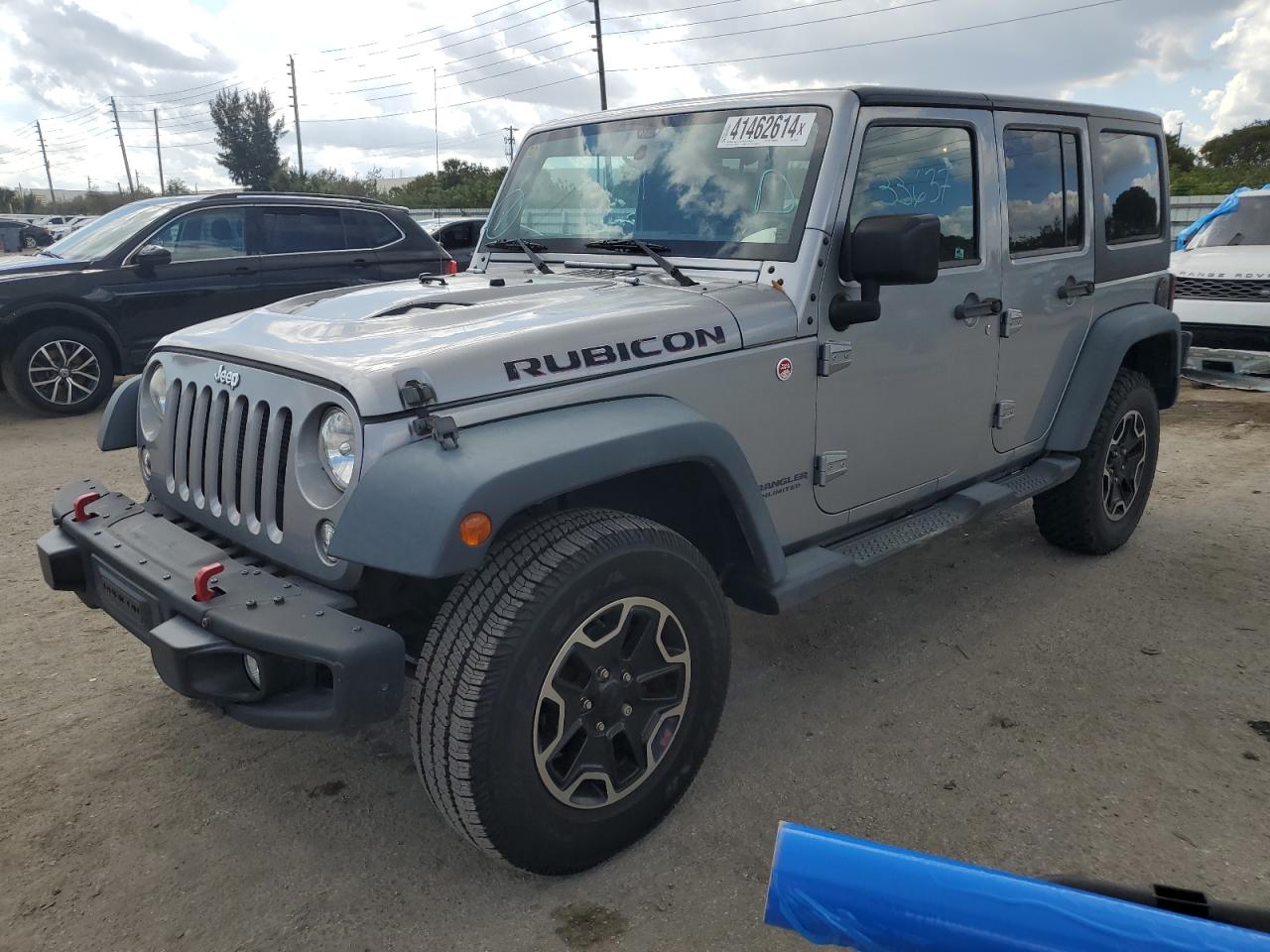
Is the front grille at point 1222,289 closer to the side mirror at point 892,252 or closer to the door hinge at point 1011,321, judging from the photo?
the door hinge at point 1011,321

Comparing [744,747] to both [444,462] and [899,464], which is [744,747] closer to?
[899,464]

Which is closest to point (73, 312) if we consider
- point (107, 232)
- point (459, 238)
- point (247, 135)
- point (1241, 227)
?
point (107, 232)

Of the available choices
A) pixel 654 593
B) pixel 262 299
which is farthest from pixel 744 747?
pixel 262 299

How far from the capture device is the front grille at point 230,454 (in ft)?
8.00

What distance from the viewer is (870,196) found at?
3193 mm

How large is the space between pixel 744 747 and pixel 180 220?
286 inches

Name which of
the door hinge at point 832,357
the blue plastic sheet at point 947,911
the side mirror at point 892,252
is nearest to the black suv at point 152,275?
the door hinge at point 832,357

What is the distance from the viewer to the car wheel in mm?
7723

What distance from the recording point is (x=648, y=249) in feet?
10.6

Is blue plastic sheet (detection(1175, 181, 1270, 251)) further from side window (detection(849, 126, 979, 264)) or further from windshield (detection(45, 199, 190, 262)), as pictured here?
windshield (detection(45, 199, 190, 262))

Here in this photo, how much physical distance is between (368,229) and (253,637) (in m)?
7.60

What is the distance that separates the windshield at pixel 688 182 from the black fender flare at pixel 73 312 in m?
5.58

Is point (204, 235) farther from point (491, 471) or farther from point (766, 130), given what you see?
point (491, 471)

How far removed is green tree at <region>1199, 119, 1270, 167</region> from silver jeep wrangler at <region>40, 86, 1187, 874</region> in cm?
3968
